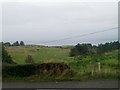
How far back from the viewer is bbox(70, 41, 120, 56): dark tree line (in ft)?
66.2

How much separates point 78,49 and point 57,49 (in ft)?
5.79

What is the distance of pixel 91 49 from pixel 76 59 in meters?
1.48

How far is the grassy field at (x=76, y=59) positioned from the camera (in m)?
17.2

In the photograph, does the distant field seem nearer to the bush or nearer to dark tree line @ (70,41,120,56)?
dark tree line @ (70,41,120,56)

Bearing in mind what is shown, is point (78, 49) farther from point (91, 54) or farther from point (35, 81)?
point (35, 81)

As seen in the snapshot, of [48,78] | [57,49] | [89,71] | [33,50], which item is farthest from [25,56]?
[89,71]

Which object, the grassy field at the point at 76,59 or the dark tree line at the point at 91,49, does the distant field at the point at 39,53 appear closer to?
the grassy field at the point at 76,59

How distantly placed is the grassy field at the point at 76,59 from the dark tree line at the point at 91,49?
381 mm

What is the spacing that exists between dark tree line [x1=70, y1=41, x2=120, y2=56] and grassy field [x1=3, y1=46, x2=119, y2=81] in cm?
38

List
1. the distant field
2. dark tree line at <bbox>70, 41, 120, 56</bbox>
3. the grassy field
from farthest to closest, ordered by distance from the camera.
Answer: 1. the distant field
2. dark tree line at <bbox>70, 41, 120, 56</bbox>
3. the grassy field

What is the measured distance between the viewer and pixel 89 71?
1770 centimetres

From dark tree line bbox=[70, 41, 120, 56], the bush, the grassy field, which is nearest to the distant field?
the grassy field

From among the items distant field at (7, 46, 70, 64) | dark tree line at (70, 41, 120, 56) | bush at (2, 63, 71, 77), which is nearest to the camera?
bush at (2, 63, 71, 77)

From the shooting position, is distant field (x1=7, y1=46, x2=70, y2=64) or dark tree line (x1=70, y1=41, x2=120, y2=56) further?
distant field (x1=7, y1=46, x2=70, y2=64)
